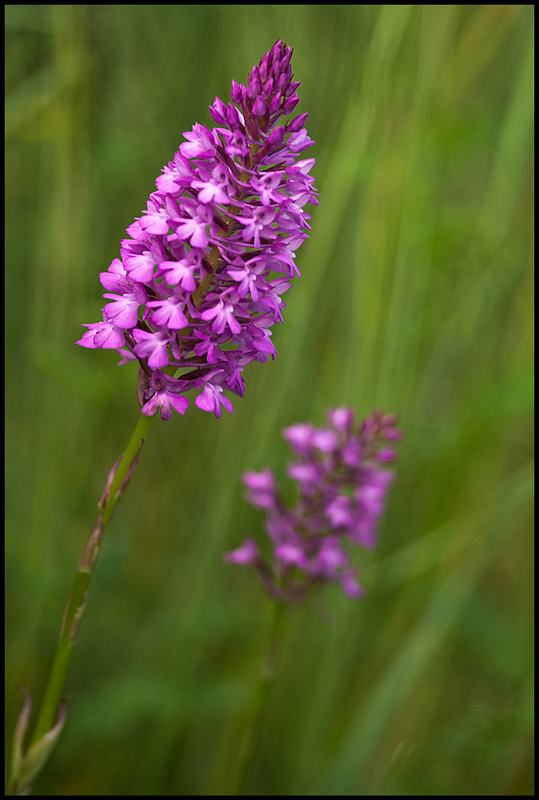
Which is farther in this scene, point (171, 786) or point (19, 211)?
point (19, 211)

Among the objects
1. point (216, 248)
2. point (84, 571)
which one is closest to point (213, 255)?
point (216, 248)

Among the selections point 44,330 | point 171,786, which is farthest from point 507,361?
point 171,786

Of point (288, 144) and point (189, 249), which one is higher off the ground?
point (288, 144)

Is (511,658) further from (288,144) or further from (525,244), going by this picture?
(288,144)

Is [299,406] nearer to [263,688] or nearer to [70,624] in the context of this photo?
[263,688]

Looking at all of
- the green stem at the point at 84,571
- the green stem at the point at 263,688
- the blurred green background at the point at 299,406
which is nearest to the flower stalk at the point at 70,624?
the green stem at the point at 84,571
